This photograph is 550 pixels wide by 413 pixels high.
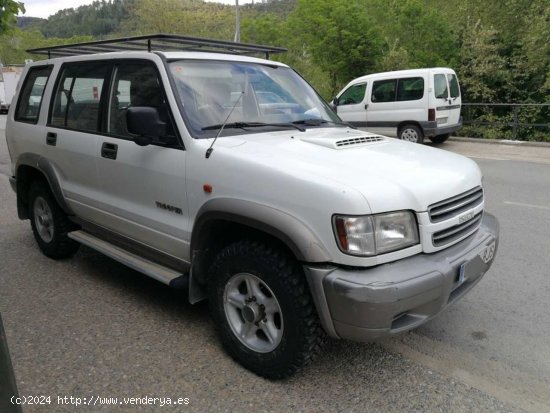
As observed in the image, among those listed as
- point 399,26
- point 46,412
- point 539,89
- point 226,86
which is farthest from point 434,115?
point 46,412

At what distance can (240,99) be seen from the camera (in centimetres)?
356

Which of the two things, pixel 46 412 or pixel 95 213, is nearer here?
pixel 46 412

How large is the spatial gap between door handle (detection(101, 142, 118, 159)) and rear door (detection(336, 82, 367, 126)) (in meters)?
11.4

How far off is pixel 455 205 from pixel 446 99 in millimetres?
11312

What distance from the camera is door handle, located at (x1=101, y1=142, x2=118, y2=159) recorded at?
147 inches

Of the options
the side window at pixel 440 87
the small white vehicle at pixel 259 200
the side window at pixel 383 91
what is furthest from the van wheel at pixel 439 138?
the small white vehicle at pixel 259 200

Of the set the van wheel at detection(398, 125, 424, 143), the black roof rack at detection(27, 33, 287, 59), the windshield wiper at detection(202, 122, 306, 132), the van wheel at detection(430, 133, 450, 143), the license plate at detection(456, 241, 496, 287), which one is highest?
the black roof rack at detection(27, 33, 287, 59)

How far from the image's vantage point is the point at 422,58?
1891 centimetres

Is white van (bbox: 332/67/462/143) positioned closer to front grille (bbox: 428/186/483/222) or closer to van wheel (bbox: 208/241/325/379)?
front grille (bbox: 428/186/483/222)

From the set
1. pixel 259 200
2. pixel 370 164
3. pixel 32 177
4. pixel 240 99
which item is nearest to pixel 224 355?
pixel 259 200

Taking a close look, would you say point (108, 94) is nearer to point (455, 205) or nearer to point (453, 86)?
point (455, 205)

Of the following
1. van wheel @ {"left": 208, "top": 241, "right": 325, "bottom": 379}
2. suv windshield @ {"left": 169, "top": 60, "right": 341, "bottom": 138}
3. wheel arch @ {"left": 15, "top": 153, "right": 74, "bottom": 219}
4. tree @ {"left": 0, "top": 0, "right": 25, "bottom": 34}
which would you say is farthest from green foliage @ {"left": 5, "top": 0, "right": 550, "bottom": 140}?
van wheel @ {"left": 208, "top": 241, "right": 325, "bottom": 379}

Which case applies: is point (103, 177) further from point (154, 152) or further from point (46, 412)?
point (46, 412)

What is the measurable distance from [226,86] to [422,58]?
56.2ft
